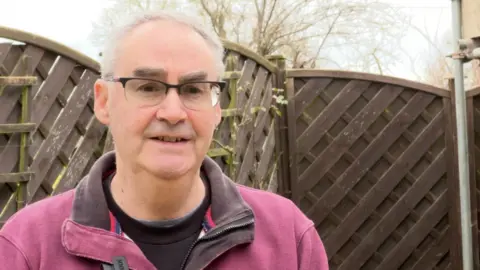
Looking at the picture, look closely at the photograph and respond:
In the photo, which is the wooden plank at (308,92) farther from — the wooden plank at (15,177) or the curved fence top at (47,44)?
the wooden plank at (15,177)

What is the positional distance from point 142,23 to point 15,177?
66.5 inches

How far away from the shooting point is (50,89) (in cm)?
280

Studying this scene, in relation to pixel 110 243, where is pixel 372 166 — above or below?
below

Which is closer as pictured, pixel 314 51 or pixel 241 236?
pixel 241 236

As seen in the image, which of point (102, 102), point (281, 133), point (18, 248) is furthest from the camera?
point (281, 133)

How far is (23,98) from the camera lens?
2.74 meters

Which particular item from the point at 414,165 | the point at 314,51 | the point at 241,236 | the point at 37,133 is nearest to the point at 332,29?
the point at 314,51

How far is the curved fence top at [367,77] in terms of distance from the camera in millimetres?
4363

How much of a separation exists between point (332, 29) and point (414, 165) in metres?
3.89

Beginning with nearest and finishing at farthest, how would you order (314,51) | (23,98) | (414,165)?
(23,98), (414,165), (314,51)

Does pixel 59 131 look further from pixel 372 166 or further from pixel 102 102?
pixel 372 166

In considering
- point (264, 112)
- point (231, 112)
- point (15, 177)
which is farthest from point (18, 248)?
point (264, 112)

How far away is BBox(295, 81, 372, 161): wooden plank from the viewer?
4.39 metres

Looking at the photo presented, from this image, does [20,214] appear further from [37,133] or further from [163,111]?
[37,133]
